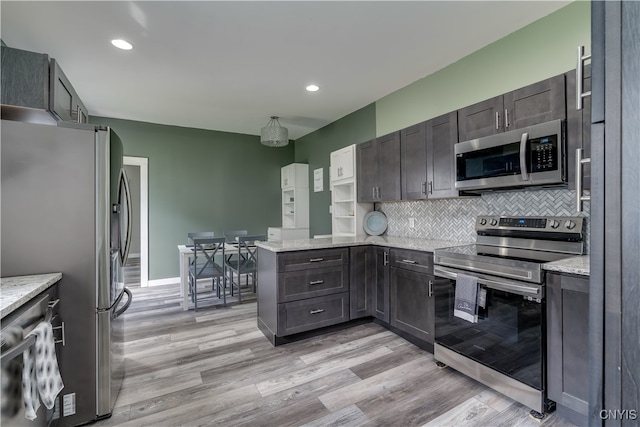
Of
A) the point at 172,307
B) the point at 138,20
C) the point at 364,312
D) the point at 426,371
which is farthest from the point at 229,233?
the point at 426,371

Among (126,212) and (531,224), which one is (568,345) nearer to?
(531,224)

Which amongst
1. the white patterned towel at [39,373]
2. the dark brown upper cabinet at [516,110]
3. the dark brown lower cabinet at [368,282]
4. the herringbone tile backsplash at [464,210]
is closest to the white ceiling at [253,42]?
the dark brown upper cabinet at [516,110]

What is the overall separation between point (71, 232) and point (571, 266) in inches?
110

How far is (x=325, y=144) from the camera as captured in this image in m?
5.25

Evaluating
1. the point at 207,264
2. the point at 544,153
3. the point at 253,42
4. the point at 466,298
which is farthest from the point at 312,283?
the point at 253,42

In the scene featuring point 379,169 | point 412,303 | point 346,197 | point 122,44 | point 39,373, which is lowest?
point 412,303

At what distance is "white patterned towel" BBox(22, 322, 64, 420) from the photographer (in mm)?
1208

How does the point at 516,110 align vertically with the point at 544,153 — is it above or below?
above

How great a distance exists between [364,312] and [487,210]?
1545 millimetres

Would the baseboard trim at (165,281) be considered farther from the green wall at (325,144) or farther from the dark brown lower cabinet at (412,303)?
the dark brown lower cabinet at (412,303)

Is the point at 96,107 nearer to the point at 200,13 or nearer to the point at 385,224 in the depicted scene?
the point at 200,13

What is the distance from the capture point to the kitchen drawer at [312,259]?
2.73 metres

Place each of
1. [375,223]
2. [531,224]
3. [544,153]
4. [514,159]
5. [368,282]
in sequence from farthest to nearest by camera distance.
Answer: [375,223], [368,282], [531,224], [514,159], [544,153]

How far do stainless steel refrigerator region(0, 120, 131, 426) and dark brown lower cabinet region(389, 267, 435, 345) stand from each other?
7.36ft
